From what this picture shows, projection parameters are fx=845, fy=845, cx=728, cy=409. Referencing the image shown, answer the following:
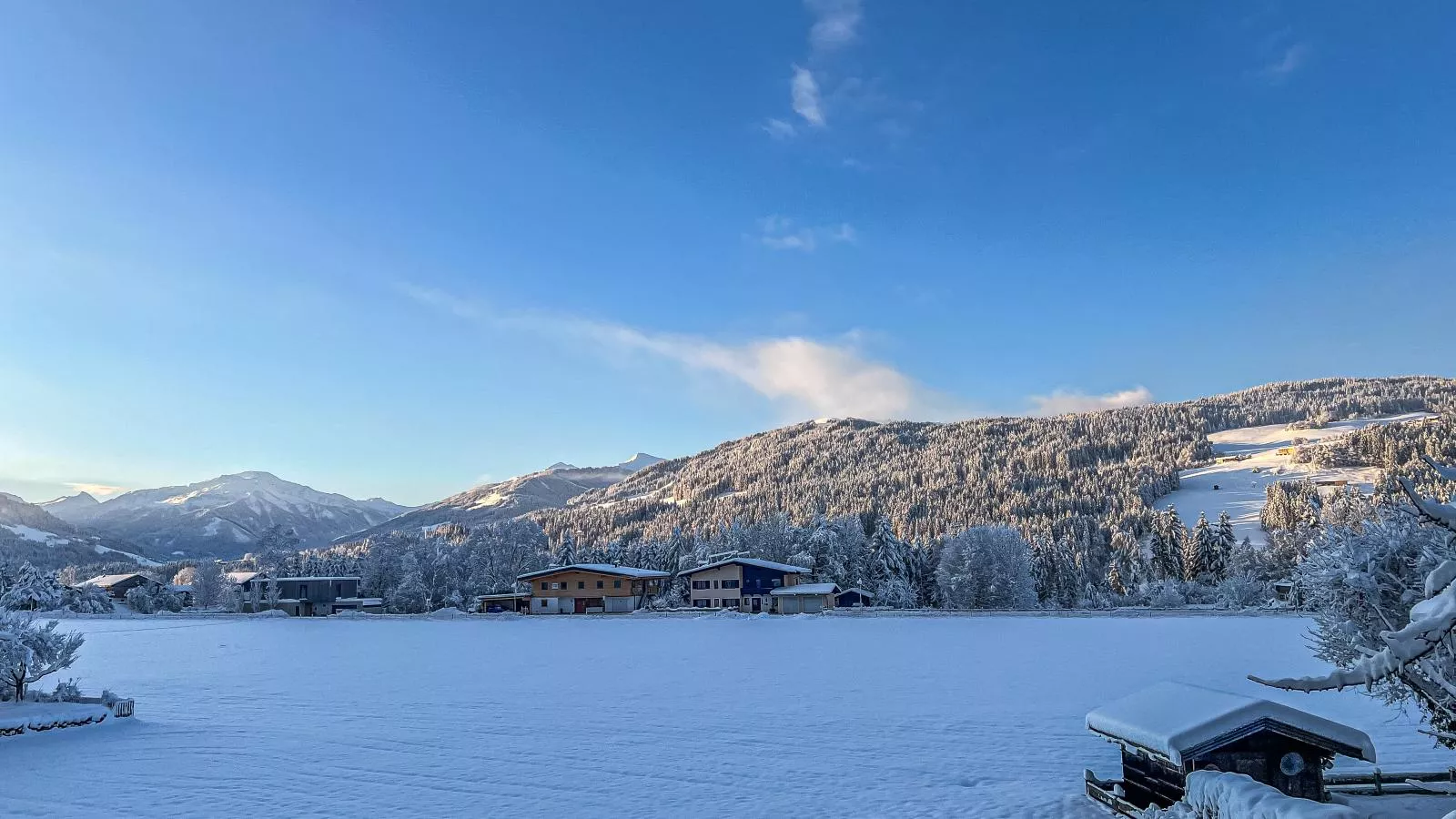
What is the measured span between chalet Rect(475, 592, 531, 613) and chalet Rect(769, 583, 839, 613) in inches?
975

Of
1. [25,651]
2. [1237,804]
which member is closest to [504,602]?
[25,651]

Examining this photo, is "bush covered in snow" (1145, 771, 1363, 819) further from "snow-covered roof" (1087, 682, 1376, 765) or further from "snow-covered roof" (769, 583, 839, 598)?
"snow-covered roof" (769, 583, 839, 598)

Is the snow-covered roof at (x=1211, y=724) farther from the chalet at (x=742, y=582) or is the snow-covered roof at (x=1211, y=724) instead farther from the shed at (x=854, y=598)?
the shed at (x=854, y=598)

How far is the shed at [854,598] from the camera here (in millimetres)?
81625

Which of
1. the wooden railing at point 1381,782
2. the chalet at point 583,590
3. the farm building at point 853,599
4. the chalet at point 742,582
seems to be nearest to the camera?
the wooden railing at point 1381,782

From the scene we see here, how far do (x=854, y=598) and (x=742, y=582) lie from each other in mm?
11604

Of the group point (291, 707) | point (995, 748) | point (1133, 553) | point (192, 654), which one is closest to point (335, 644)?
point (192, 654)

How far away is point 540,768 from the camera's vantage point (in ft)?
54.0

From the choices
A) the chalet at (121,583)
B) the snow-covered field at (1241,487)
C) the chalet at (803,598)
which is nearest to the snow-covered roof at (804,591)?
the chalet at (803,598)

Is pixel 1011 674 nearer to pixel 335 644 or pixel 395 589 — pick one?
pixel 335 644

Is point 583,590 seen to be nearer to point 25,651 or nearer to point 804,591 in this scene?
point 804,591

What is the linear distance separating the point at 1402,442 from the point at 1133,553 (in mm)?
106032

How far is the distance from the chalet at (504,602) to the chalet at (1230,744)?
76379 millimetres

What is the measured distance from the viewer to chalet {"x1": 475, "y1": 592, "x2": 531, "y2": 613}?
8394 cm
